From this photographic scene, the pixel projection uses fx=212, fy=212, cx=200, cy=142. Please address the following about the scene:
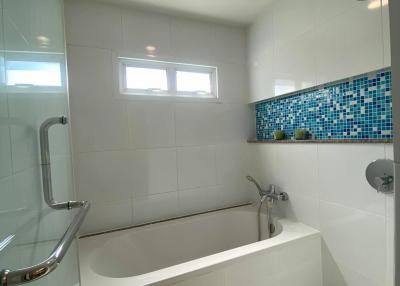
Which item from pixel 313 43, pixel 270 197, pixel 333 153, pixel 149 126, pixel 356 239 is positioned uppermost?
pixel 313 43

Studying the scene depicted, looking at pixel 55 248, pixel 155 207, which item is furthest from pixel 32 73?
pixel 155 207

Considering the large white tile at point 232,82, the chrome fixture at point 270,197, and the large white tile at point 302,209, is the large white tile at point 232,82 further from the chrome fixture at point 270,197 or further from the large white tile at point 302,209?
the large white tile at point 302,209

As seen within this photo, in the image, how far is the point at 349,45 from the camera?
1.32 metres

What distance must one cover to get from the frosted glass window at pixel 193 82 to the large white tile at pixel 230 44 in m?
0.24

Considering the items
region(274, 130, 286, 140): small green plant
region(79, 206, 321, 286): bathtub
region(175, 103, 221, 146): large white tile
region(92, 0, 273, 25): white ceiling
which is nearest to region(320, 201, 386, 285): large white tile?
region(79, 206, 321, 286): bathtub

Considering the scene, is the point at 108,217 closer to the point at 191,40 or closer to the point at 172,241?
the point at 172,241

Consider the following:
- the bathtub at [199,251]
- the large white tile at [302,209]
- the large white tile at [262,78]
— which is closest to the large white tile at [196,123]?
the large white tile at [262,78]

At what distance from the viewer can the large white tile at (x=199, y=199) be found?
6.76ft

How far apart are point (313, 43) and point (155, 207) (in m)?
1.85

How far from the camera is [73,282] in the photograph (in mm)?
1094

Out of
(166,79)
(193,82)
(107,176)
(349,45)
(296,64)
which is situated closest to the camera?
(349,45)

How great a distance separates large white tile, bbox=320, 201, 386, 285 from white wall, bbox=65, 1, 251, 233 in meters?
0.94

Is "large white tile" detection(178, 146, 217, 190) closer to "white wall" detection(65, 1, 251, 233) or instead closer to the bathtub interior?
"white wall" detection(65, 1, 251, 233)

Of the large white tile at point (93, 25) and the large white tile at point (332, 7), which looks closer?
the large white tile at point (332, 7)
